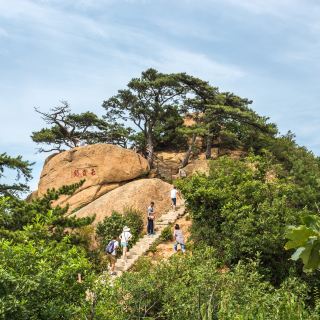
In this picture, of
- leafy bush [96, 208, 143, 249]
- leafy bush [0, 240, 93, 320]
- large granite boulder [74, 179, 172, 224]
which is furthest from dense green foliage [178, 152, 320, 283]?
leafy bush [0, 240, 93, 320]

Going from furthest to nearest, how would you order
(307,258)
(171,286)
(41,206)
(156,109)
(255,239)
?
(156,109) < (41,206) < (255,239) < (171,286) < (307,258)

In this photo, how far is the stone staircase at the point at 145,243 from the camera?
21.5 meters

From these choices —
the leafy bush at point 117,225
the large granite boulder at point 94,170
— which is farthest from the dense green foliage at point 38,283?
the large granite boulder at point 94,170

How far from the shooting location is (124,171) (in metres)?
34.5

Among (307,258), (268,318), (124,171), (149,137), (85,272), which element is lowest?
(268,318)

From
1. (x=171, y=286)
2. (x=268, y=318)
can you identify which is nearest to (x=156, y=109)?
(x=171, y=286)

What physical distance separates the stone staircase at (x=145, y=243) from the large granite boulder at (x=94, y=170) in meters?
6.47

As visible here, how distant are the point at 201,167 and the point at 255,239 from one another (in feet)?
57.1

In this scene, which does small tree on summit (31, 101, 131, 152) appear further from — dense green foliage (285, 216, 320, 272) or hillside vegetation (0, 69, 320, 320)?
dense green foliage (285, 216, 320, 272)

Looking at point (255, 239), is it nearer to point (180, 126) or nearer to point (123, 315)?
point (123, 315)

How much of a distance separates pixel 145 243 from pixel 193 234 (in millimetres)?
3399

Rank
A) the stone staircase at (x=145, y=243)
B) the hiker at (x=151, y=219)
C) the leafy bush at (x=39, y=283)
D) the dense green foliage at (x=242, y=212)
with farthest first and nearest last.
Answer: the hiker at (x=151, y=219)
the stone staircase at (x=145, y=243)
the dense green foliage at (x=242, y=212)
the leafy bush at (x=39, y=283)

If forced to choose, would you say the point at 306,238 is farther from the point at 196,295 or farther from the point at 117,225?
the point at 117,225

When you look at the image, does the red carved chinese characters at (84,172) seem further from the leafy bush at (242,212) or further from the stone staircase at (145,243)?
the leafy bush at (242,212)
